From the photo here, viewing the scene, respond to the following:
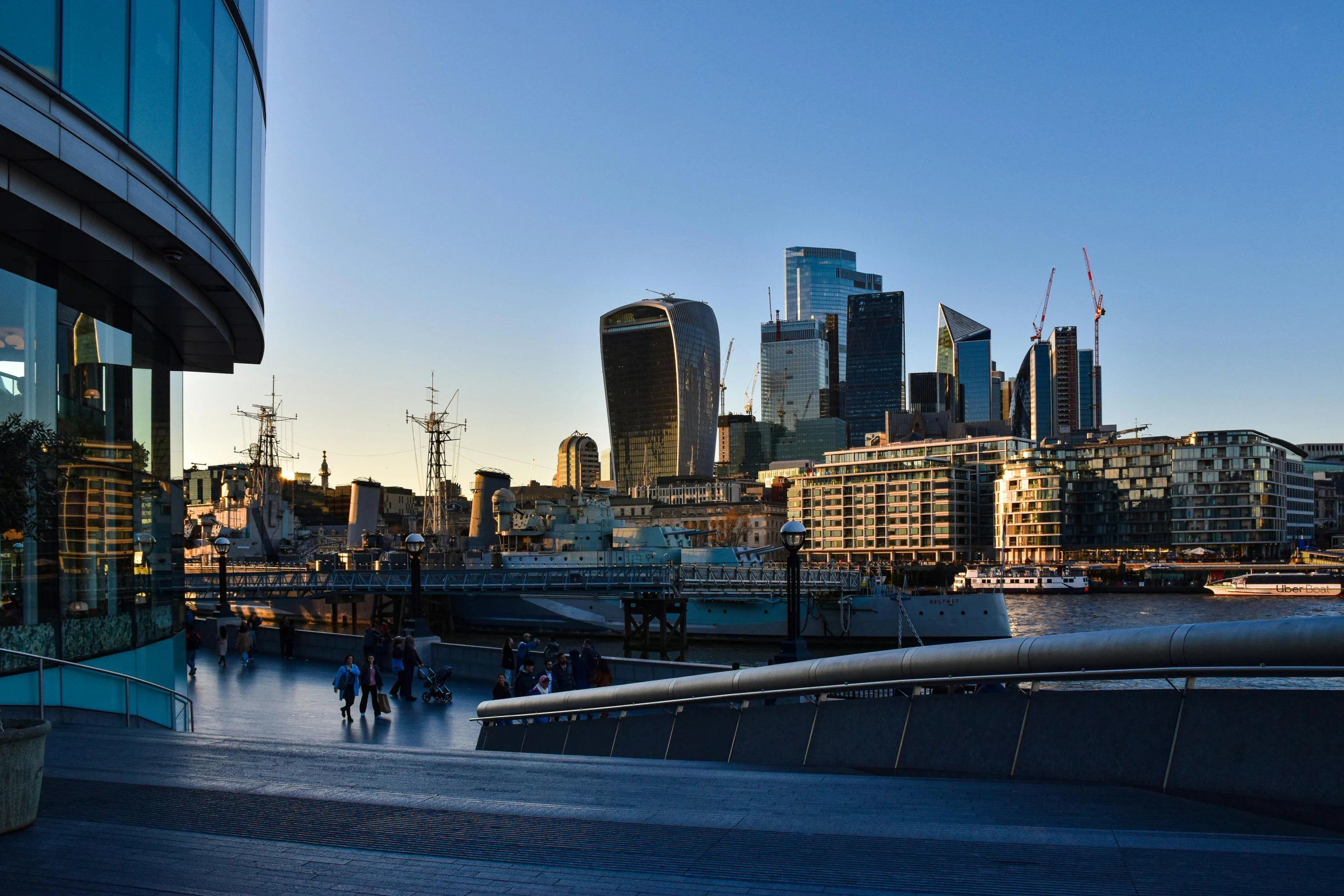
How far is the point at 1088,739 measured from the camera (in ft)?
27.0

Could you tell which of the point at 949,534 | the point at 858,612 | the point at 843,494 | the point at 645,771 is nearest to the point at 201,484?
the point at 843,494

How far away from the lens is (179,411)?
66.8 feet

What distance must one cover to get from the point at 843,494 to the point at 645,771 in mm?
174993

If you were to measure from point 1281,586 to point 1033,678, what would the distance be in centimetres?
11042

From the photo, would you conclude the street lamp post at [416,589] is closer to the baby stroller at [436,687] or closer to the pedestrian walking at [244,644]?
the baby stroller at [436,687]

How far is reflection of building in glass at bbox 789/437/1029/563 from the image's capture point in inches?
6791

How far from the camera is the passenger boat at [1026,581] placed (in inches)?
4464

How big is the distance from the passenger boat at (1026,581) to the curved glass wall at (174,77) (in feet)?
327

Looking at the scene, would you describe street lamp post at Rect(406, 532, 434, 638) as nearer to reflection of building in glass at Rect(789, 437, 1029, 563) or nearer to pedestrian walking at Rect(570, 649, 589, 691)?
pedestrian walking at Rect(570, 649, 589, 691)

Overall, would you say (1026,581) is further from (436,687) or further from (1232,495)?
(436,687)

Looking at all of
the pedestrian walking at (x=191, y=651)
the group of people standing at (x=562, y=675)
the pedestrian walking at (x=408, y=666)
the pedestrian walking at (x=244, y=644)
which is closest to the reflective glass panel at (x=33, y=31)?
the group of people standing at (x=562, y=675)

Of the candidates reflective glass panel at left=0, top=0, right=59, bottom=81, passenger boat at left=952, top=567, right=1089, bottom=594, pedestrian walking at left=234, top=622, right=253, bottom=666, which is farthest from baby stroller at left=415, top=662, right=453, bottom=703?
passenger boat at left=952, top=567, right=1089, bottom=594

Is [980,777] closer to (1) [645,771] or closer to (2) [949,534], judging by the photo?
(1) [645,771]

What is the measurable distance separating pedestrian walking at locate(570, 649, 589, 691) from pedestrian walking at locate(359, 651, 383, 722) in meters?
3.85
